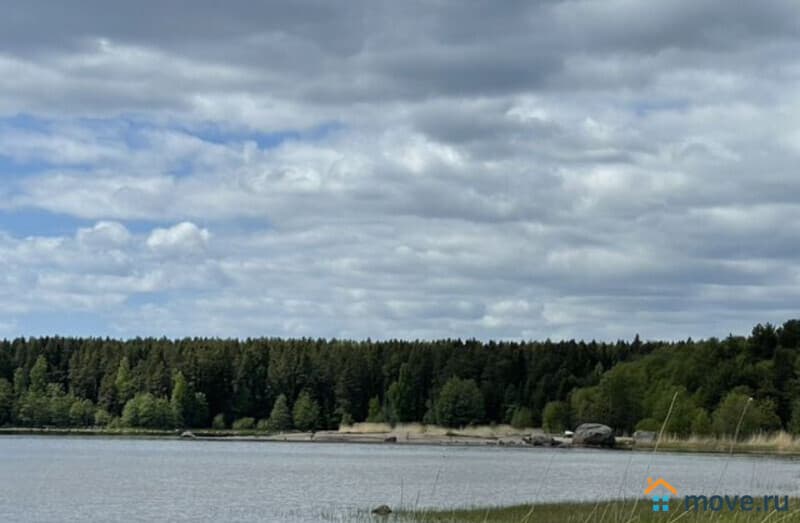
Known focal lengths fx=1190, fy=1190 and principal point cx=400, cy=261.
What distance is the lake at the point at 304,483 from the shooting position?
139 ft

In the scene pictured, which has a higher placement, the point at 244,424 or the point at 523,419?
the point at 523,419

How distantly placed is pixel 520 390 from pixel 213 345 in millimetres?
48354

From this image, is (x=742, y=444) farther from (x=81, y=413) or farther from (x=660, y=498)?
(x=81, y=413)

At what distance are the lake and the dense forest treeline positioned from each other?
67313mm

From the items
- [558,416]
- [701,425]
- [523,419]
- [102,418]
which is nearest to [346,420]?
[523,419]

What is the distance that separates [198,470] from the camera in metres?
68.3

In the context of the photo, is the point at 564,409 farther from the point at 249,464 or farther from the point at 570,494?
the point at 570,494

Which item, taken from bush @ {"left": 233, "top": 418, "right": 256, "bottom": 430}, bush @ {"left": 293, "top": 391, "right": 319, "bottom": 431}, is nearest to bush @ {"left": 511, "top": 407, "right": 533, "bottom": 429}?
bush @ {"left": 293, "top": 391, "right": 319, "bottom": 431}

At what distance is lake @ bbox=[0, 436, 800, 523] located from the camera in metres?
42.5

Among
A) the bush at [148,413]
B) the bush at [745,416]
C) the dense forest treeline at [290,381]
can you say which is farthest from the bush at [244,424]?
the bush at [745,416]

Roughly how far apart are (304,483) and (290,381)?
118 metres

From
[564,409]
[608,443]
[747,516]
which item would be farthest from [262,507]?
[564,409]

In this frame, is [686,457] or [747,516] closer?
[747,516]

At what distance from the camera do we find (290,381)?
571ft
